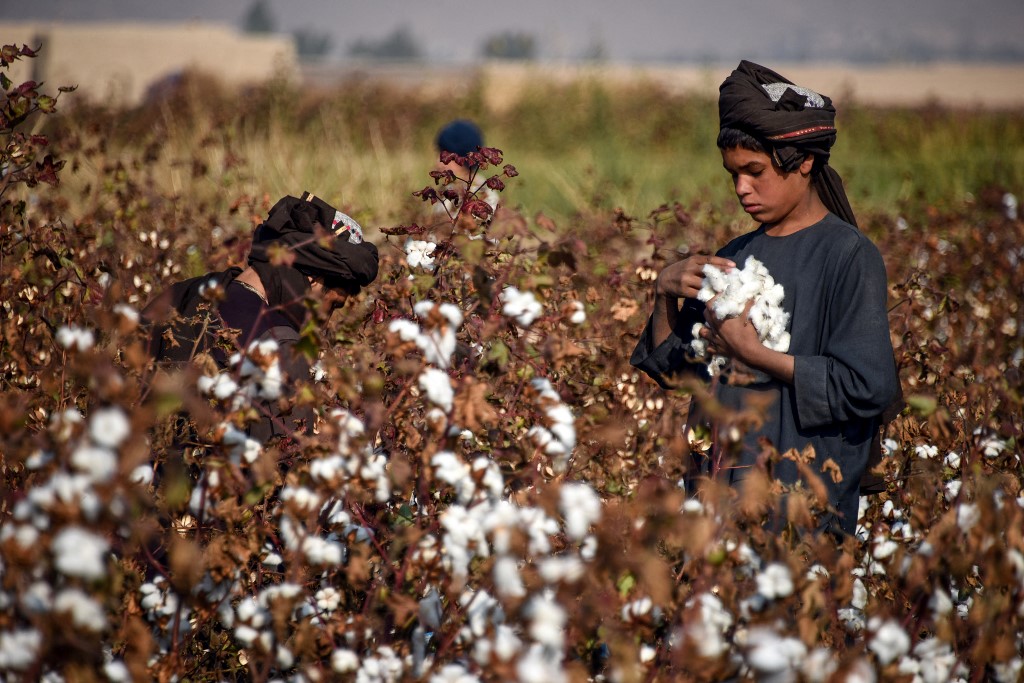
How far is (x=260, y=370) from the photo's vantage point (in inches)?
76.1

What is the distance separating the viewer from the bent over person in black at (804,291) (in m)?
2.14

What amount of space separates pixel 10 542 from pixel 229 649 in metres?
1.04

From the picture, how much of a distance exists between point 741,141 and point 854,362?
1.90 ft

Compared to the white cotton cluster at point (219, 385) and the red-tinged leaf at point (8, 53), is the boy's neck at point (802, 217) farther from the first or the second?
the red-tinged leaf at point (8, 53)

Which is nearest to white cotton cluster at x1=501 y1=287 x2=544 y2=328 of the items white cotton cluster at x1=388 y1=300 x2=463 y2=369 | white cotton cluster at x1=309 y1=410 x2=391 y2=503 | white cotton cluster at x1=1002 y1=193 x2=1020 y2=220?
white cotton cluster at x1=388 y1=300 x2=463 y2=369

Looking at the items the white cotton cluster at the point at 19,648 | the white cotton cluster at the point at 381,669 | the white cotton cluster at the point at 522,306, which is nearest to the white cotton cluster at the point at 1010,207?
the white cotton cluster at the point at 522,306

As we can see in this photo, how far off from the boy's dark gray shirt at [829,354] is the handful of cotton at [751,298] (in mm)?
70

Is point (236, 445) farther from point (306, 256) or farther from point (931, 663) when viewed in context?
point (931, 663)

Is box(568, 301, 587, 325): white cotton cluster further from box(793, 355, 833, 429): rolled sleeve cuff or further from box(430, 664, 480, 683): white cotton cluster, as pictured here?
box(430, 664, 480, 683): white cotton cluster

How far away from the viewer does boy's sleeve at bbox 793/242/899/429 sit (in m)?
2.11

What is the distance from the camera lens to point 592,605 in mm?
1654

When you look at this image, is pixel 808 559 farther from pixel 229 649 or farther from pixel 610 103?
pixel 610 103

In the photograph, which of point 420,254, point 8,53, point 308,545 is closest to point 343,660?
point 308,545

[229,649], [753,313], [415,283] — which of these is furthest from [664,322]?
[229,649]
